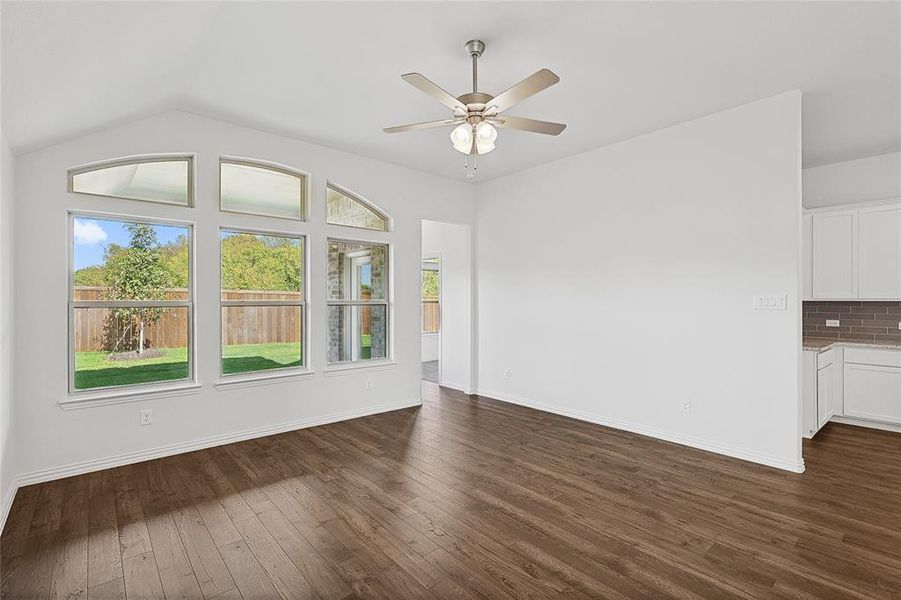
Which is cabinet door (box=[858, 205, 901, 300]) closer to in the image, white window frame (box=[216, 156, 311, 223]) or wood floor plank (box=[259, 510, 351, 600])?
wood floor plank (box=[259, 510, 351, 600])

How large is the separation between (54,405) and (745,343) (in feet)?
18.0

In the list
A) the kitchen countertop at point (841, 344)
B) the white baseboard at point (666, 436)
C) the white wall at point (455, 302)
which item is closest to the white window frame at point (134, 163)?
the white wall at point (455, 302)

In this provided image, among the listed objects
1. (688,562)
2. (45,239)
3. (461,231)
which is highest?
(461,231)

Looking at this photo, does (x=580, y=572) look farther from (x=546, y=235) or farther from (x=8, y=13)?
(x=546, y=235)

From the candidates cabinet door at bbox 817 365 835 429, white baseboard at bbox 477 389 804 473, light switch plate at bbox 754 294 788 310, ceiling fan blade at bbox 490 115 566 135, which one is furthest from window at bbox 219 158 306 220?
cabinet door at bbox 817 365 835 429

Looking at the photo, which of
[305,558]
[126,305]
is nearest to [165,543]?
[305,558]

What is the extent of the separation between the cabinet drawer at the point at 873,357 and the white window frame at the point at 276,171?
19.5ft

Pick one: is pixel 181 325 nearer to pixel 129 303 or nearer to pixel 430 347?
pixel 129 303

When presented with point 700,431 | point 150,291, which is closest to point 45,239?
point 150,291

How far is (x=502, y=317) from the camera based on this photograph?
6027 mm

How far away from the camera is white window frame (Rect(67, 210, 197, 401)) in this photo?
3.50 m

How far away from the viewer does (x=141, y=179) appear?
3.82 meters

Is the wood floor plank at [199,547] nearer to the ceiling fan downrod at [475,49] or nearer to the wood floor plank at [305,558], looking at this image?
the wood floor plank at [305,558]

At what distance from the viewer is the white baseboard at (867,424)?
4621 millimetres
